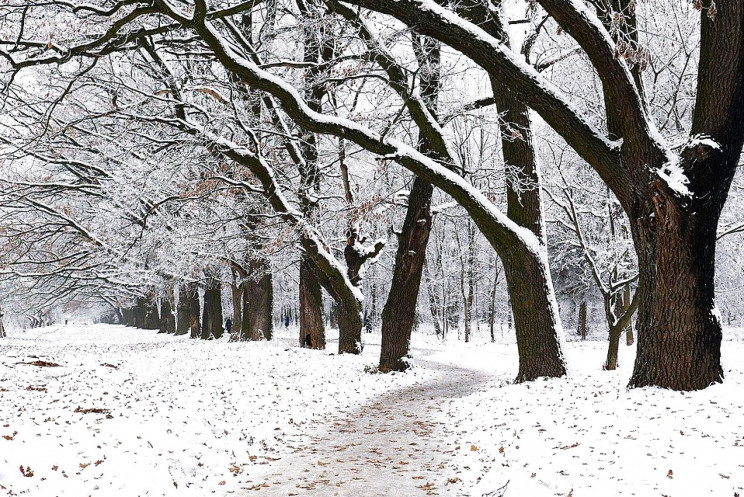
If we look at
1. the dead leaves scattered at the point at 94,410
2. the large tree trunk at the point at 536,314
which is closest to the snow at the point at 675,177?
the large tree trunk at the point at 536,314

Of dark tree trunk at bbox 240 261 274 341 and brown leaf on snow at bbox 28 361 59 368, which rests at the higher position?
dark tree trunk at bbox 240 261 274 341

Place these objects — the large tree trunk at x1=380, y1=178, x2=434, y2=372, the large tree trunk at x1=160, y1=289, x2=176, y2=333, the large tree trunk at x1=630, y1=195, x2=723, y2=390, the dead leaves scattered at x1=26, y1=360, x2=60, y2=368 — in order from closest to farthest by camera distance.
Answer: the large tree trunk at x1=630, y1=195, x2=723, y2=390 → the dead leaves scattered at x1=26, y1=360, x2=60, y2=368 → the large tree trunk at x1=380, y1=178, x2=434, y2=372 → the large tree trunk at x1=160, y1=289, x2=176, y2=333

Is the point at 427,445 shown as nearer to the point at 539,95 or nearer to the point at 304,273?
the point at 539,95

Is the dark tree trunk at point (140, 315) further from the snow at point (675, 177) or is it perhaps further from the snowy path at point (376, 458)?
the snow at point (675, 177)

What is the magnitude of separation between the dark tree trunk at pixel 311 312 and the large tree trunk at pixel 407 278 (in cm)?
453

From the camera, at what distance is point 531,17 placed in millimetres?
10258

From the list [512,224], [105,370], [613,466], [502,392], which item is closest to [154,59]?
[105,370]

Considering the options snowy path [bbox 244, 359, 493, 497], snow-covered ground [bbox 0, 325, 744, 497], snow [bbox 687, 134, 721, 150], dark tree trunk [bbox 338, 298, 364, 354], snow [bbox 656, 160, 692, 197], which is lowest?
snowy path [bbox 244, 359, 493, 497]

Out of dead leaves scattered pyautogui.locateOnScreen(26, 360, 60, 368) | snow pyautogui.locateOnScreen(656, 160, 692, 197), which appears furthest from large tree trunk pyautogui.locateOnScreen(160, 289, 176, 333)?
snow pyautogui.locateOnScreen(656, 160, 692, 197)

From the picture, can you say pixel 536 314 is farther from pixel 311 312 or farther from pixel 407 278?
pixel 311 312

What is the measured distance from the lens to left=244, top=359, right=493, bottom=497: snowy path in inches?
222

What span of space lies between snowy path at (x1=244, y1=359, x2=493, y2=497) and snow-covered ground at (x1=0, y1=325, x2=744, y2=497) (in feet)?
0.10

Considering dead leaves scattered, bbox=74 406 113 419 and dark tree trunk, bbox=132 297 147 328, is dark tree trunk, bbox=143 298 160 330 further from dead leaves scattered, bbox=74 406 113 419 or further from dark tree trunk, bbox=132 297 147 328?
dead leaves scattered, bbox=74 406 113 419

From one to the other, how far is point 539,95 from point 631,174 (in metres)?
1.50
